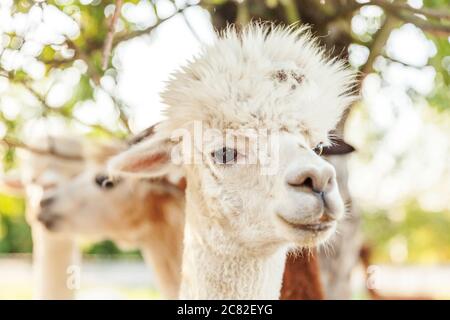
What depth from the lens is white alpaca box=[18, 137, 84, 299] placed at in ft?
12.4

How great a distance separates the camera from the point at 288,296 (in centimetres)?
229

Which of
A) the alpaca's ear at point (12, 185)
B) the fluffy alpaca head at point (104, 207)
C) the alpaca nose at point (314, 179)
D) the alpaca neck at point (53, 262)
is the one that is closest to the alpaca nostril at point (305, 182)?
the alpaca nose at point (314, 179)

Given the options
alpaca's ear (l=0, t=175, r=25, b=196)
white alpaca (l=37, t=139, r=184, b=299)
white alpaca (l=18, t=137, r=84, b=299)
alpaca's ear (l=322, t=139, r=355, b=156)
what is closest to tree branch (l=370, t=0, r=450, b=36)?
alpaca's ear (l=322, t=139, r=355, b=156)

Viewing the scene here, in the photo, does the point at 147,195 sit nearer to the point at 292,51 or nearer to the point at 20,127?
the point at 20,127

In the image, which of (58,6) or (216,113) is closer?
(216,113)

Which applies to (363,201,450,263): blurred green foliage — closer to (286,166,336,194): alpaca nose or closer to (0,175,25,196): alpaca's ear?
(0,175,25,196): alpaca's ear

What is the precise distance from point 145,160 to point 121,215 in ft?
5.54

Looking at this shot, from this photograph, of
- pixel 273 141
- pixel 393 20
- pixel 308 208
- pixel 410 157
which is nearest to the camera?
pixel 308 208

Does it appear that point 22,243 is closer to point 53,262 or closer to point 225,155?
point 53,262

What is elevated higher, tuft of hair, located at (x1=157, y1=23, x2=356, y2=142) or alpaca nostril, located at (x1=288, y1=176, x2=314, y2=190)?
tuft of hair, located at (x1=157, y1=23, x2=356, y2=142)

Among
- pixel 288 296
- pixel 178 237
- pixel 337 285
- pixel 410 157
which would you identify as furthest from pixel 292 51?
pixel 410 157

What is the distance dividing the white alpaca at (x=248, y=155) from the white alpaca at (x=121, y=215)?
4.72ft

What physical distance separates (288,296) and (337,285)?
0.67 metres

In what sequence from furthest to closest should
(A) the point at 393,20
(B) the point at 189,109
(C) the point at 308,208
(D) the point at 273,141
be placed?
1. (A) the point at 393,20
2. (B) the point at 189,109
3. (D) the point at 273,141
4. (C) the point at 308,208
